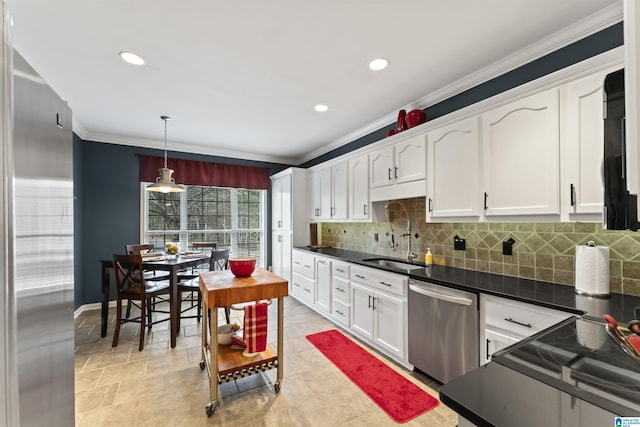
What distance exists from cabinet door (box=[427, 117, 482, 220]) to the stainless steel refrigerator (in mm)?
2470

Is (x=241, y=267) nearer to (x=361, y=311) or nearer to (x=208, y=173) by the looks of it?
(x=361, y=311)

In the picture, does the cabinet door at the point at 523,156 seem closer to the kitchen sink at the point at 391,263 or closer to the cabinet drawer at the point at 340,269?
the kitchen sink at the point at 391,263

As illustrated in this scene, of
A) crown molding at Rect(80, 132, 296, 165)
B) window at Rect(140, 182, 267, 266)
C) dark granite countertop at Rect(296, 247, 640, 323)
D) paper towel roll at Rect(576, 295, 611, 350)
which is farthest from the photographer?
window at Rect(140, 182, 267, 266)

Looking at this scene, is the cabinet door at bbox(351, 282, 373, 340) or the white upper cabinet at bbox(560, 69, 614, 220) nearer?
the white upper cabinet at bbox(560, 69, 614, 220)

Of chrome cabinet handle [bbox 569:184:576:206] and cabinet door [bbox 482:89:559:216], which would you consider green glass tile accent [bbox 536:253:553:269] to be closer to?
cabinet door [bbox 482:89:559:216]

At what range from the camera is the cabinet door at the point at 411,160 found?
102 inches

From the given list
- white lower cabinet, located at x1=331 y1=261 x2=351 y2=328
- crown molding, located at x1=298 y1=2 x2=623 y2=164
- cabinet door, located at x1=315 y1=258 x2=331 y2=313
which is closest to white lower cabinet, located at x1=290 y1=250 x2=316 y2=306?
cabinet door, located at x1=315 y1=258 x2=331 y2=313

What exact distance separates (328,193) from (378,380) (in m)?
2.54

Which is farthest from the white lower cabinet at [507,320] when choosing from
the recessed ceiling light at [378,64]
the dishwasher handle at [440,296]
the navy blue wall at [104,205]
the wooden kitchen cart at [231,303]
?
the navy blue wall at [104,205]

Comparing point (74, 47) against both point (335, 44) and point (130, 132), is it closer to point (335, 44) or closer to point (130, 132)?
point (335, 44)

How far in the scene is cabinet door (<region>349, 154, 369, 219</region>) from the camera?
132 inches

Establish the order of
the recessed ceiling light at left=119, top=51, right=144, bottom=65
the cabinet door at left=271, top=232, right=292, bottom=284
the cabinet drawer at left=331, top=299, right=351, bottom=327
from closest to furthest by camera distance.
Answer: the recessed ceiling light at left=119, top=51, right=144, bottom=65 < the cabinet drawer at left=331, top=299, right=351, bottom=327 < the cabinet door at left=271, top=232, right=292, bottom=284

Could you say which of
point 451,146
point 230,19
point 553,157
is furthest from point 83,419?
point 553,157

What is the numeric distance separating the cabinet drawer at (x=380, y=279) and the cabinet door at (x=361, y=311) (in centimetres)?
9
